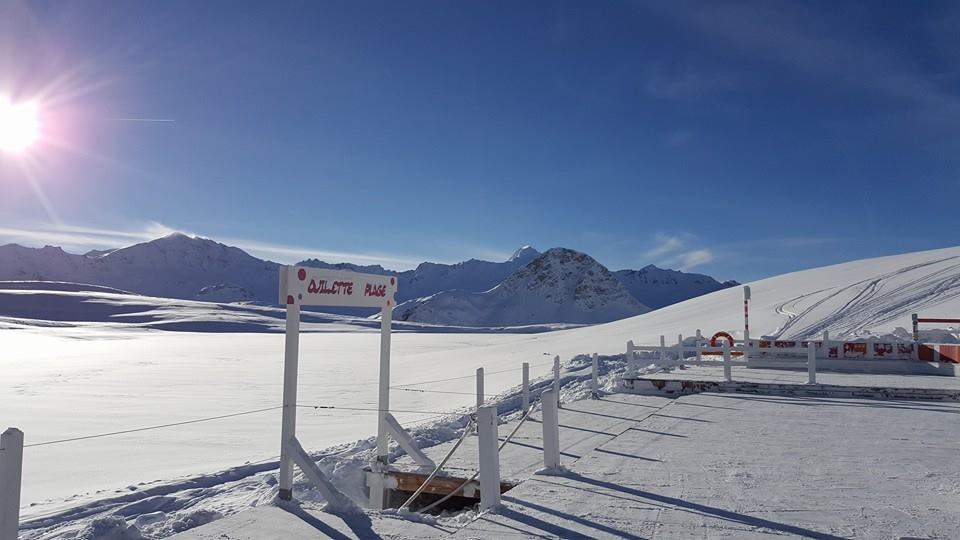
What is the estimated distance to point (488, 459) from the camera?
6488mm

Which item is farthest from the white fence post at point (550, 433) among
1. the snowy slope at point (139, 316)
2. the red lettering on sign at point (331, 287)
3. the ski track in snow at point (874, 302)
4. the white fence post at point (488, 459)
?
the snowy slope at point (139, 316)

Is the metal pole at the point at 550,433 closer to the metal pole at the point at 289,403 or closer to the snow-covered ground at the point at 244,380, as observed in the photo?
the metal pole at the point at 289,403

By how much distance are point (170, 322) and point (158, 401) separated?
74.9m

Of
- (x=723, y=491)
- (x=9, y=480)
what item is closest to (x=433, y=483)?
(x=723, y=491)

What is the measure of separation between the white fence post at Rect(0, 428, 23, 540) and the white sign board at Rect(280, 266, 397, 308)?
250cm

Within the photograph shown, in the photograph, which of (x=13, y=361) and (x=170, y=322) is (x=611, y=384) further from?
(x=170, y=322)

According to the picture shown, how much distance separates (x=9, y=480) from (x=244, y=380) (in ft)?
72.1

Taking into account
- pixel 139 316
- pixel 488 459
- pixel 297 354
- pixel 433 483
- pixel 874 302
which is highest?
pixel 139 316

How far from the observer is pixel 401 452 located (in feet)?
35.0

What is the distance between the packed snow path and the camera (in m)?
5.72

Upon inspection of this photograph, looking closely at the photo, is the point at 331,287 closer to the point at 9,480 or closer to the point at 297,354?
the point at 297,354

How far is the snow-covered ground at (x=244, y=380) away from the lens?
1090cm

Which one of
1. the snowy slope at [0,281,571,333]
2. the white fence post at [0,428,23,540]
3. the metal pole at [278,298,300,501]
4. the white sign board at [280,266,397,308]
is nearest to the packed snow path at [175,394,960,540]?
the metal pole at [278,298,300,501]

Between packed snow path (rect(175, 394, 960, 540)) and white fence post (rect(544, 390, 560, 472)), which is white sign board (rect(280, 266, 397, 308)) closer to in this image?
packed snow path (rect(175, 394, 960, 540))
